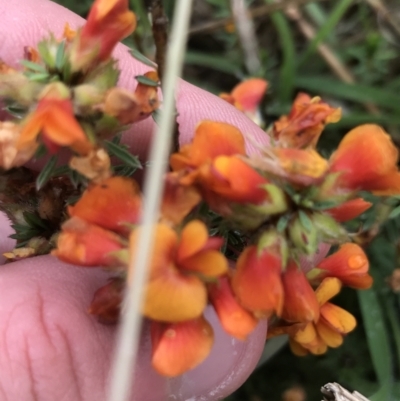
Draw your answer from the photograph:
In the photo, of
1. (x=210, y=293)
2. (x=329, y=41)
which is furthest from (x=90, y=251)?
(x=329, y=41)

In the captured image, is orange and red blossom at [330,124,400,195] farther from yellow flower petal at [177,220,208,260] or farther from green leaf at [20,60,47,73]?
green leaf at [20,60,47,73]

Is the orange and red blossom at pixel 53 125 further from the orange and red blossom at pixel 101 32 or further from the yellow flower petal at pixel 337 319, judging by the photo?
the yellow flower petal at pixel 337 319

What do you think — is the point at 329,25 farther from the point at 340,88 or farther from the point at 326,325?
the point at 326,325

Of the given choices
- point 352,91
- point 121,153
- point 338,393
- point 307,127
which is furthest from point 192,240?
point 352,91

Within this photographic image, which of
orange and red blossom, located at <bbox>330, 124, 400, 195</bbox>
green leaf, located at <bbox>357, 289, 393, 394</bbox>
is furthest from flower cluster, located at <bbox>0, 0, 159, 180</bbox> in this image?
green leaf, located at <bbox>357, 289, 393, 394</bbox>

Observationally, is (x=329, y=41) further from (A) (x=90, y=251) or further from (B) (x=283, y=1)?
(A) (x=90, y=251)

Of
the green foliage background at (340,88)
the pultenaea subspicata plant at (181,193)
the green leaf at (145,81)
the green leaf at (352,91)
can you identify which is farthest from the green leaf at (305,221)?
the green leaf at (352,91)
